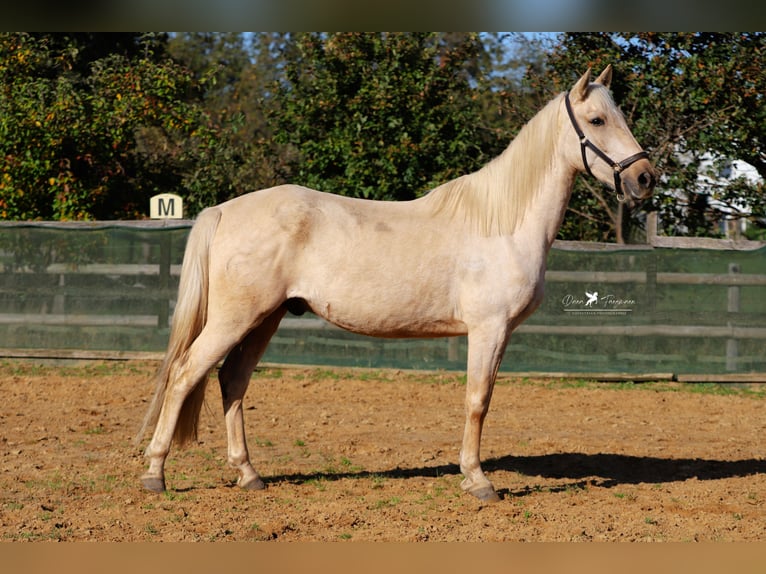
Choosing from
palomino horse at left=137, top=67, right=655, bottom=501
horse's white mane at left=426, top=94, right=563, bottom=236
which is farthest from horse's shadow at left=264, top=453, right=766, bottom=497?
horse's white mane at left=426, top=94, right=563, bottom=236

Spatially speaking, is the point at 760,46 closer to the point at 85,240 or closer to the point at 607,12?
the point at 85,240

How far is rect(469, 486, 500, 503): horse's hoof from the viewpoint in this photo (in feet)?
14.6

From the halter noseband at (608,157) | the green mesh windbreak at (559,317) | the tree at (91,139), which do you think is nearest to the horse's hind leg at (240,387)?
the halter noseband at (608,157)

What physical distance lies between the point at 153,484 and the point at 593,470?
278cm

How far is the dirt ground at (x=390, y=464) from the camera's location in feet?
12.8

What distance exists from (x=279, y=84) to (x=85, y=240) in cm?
369

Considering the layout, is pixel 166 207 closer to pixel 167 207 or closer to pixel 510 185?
pixel 167 207

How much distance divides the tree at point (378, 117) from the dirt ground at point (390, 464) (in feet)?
10.7

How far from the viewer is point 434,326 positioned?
4.63 metres

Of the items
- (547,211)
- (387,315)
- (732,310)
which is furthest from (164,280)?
(732,310)

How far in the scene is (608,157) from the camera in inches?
177

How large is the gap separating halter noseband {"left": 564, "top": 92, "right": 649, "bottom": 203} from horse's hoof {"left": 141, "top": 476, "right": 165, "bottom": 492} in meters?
2.92

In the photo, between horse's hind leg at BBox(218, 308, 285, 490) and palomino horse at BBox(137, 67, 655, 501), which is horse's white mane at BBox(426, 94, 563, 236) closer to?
palomino horse at BBox(137, 67, 655, 501)

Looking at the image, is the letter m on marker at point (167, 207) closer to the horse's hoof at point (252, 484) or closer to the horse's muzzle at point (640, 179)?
the horse's hoof at point (252, 484)
